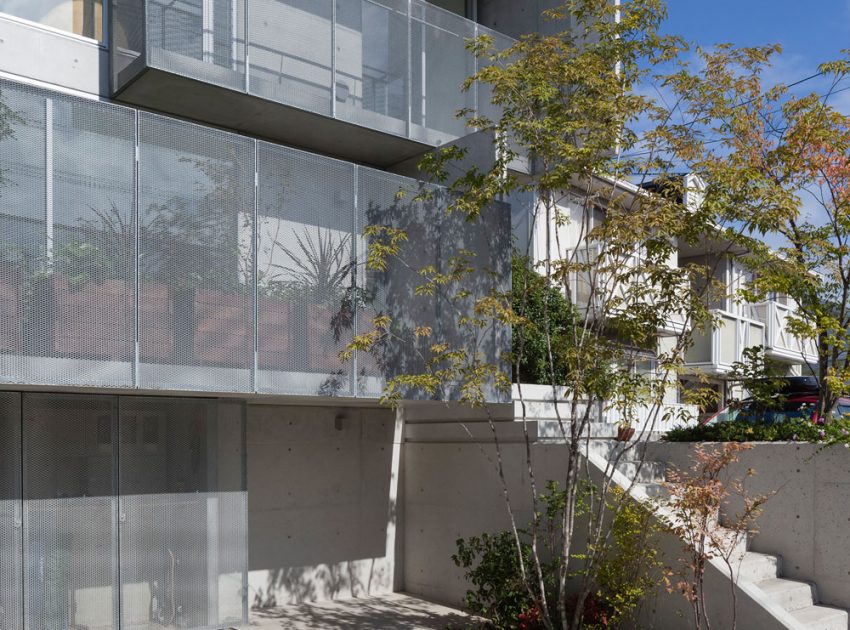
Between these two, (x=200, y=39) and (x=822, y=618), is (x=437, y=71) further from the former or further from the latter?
(x=822, y=618)

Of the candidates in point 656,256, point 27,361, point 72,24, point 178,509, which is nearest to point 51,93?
point 27,361

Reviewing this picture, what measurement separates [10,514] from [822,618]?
7965 mm

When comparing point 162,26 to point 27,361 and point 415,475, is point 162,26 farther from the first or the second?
point 415,475

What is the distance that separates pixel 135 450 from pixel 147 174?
2.94 meters

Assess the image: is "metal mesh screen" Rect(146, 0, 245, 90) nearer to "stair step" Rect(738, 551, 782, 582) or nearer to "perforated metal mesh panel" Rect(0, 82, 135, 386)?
"perforated metal mesh panel" Rect(0, 82, 135, 386)

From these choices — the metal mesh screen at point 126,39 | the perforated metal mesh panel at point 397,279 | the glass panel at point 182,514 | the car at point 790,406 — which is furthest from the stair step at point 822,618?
the metal mesh screen at point 126,39

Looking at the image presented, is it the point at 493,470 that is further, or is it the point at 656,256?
the point at 493,470

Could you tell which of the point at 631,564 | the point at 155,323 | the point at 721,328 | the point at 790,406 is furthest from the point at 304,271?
the point at 721,328

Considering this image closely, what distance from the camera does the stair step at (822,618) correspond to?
8.38 metres

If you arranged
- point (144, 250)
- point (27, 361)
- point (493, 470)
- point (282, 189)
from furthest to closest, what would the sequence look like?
point (493, 470), point (282, 189), point (144, 250), point (27, 361)

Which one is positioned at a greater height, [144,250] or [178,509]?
[144,250]

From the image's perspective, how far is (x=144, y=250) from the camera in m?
7.42

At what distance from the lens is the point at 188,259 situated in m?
7.70

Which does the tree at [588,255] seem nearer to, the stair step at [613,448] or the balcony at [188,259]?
the balcony at [188,259]
